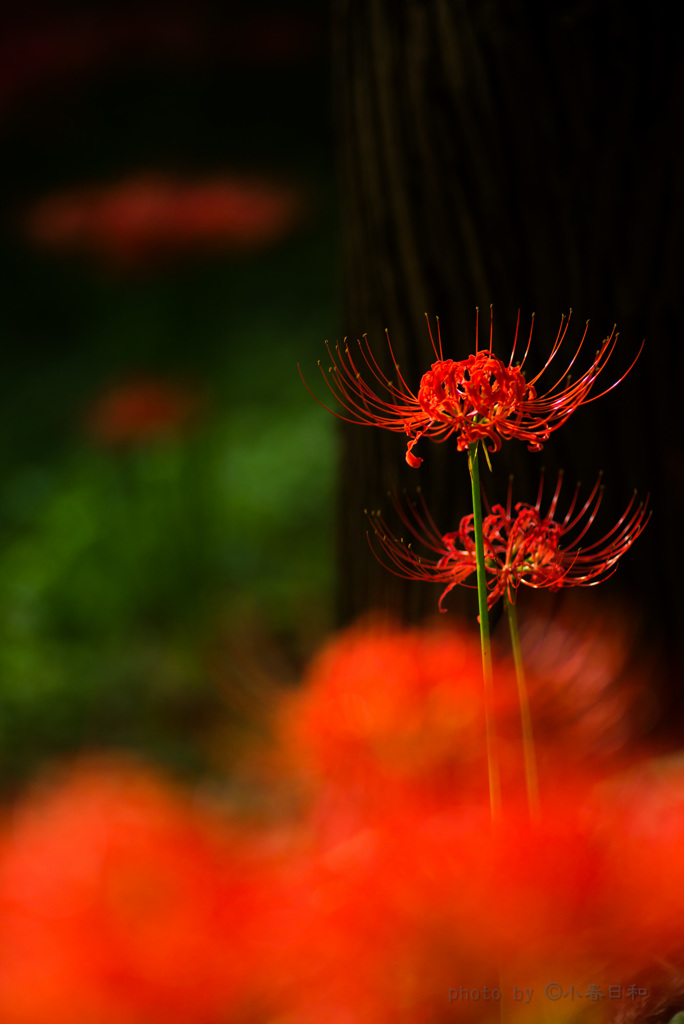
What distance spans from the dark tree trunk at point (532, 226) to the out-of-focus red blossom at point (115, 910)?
238 millimetres

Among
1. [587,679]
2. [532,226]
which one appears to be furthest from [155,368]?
[587,679]

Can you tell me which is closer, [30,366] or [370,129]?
[370,129]

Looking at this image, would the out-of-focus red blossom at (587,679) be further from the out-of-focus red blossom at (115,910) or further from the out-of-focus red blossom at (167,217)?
the out-of-focus red blossom at (167,217)

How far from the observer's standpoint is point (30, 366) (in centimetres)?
262

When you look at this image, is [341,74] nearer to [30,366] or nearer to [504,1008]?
[504,1008]

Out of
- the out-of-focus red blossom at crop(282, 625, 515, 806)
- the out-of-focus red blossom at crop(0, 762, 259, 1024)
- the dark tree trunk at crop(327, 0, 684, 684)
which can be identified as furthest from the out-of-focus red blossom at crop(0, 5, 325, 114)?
the out-of-focus red blossom at crop(0, 762, 259, 1024)

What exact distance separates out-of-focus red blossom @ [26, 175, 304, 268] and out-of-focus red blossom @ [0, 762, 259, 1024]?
2.48 metres

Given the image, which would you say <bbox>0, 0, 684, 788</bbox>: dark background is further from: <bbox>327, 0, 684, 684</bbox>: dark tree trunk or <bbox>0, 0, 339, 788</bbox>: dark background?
<bbox>327, 0, 684, 684</bbox>: dark tree trunk

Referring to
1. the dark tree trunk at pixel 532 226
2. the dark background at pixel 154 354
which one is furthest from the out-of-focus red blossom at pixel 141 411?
the dark tree trunk at pixel 532 226

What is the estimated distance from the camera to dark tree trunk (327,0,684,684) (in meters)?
0.43

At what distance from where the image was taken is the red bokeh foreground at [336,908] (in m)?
0.17

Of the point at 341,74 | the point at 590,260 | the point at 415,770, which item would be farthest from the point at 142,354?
the point at 415,770

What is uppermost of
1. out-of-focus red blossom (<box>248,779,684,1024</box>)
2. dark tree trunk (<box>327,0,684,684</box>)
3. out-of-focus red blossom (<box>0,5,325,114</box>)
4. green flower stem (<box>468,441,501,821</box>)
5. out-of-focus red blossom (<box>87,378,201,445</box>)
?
out-of-focus red blossom (<box>0,5,325,114</box>)

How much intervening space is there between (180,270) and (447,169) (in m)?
2.16
